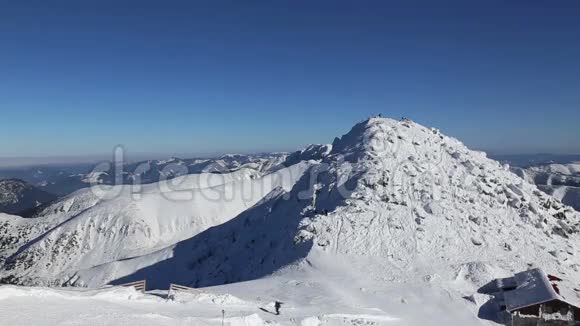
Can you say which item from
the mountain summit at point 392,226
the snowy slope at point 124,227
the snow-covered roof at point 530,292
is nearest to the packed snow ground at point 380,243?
the mountain summit at point 392,226

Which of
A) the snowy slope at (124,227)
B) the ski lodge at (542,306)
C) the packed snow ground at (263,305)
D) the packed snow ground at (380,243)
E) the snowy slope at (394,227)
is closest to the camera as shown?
the packed snow ground at (263,305)

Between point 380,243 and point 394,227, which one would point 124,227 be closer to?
point 380,243

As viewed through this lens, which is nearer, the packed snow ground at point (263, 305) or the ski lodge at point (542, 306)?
the packed snow ground at point (263, 305)

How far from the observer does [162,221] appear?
10006cm

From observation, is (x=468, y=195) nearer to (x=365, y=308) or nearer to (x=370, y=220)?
(x=370, y=220)

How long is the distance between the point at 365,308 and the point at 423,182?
28591 millimetres

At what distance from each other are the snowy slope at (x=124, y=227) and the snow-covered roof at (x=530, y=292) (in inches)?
1991

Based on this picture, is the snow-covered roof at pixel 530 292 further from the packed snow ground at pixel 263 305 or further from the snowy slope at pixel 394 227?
the snowy slope at pixel 394 227

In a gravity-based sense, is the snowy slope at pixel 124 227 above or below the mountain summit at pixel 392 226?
below

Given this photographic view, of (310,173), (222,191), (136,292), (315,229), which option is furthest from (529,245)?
(222,191)

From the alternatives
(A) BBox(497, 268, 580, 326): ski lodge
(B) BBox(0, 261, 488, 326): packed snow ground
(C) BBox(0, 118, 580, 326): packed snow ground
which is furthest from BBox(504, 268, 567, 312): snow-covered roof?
(B) BBox(0, 261, 488, 326): packed snow ground

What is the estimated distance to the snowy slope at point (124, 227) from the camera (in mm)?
90688

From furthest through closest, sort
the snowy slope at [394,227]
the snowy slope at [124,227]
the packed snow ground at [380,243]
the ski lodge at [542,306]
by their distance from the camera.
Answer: the snowy slope at [124,227] → the snowy slope at [394,227] → the packed snow ground at [380,243] → the ski lodge at [542,306]

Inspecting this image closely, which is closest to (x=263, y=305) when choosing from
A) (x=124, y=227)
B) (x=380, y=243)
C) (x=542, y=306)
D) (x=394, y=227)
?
(x=380, y=243)
